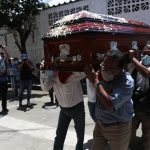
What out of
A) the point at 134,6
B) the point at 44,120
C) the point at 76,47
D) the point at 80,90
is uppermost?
the point at 134,6

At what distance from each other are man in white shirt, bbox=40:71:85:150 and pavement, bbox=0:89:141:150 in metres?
1.13

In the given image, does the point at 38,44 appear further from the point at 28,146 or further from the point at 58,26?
the point at 58,26

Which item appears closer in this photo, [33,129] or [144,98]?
[144,98]

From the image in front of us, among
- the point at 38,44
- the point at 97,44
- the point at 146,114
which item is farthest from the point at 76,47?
the point at 38,44

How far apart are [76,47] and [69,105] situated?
1.02m

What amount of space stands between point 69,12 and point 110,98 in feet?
34.6

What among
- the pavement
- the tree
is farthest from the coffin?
the tree

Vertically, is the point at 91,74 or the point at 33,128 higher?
the point at 91,74

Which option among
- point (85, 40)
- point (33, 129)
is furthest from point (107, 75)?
point (33, 129)

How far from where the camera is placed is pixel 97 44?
3924mm

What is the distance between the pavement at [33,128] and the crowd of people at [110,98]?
1.19m

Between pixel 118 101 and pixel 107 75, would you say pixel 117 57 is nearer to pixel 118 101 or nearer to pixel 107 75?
pixel 107 75

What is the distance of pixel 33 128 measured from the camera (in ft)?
24.9

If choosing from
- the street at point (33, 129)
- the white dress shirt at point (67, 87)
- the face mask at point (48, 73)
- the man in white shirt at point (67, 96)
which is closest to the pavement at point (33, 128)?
the street at point (33, 129)
